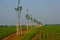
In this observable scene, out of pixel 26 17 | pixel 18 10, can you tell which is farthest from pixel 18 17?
pixel 26 17

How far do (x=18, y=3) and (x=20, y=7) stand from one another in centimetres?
174

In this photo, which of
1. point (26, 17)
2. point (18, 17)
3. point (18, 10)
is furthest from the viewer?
point (26, 17)

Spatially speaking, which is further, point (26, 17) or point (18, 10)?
point (26, 17)

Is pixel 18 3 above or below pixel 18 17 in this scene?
above

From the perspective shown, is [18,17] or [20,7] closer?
[18,17]

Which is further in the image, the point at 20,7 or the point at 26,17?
the point at 26,17

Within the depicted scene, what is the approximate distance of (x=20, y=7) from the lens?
95.2ft

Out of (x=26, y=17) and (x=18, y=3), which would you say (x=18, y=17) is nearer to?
Result: (x=18, y=3)

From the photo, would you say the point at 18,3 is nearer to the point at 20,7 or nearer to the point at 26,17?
the point at 20,7

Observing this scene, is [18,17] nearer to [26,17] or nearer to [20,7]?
[20,7]

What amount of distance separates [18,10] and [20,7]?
→ 725 millimetres

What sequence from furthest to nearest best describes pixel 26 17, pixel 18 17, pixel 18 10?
pixel 26 17 → pixel 18 10 → pixel 18 17

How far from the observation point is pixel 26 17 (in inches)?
1908

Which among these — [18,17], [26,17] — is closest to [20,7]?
[18,17]
